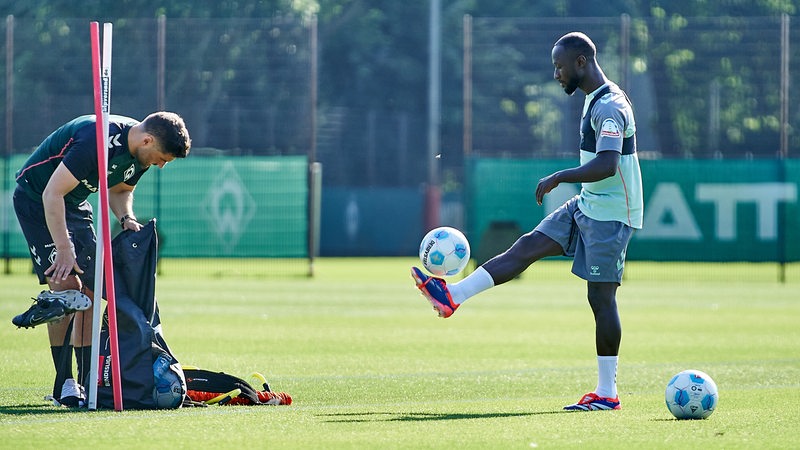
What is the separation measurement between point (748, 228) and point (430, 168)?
1938 cm

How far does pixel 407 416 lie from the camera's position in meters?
8.02

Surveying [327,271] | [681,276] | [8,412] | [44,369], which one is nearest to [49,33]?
[327,271]

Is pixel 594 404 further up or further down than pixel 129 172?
further down

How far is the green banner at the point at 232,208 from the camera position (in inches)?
1032

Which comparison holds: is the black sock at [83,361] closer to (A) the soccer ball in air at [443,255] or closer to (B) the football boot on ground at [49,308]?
(B) the football boot on ground at [49,308]


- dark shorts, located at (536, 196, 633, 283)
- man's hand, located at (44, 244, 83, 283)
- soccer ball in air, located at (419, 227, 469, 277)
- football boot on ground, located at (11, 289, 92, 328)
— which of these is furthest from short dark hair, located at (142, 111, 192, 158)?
dark shorts, located at (536, 196, 633, 283)

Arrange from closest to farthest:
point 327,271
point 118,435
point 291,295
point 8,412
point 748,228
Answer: point 118,435, point 8,412, point 291,295, point 748,228, point 327,271

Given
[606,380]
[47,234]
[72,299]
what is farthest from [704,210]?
[72,299]

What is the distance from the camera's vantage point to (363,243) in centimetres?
4078

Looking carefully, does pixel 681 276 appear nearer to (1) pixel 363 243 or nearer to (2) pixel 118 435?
(1) pixel 363 243

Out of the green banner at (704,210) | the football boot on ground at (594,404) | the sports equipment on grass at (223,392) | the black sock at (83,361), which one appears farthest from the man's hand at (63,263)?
the green banner at (704,210)

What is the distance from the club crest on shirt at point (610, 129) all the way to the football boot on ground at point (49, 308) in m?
3.25

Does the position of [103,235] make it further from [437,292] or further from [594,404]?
[594,404]

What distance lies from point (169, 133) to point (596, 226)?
2676mm
